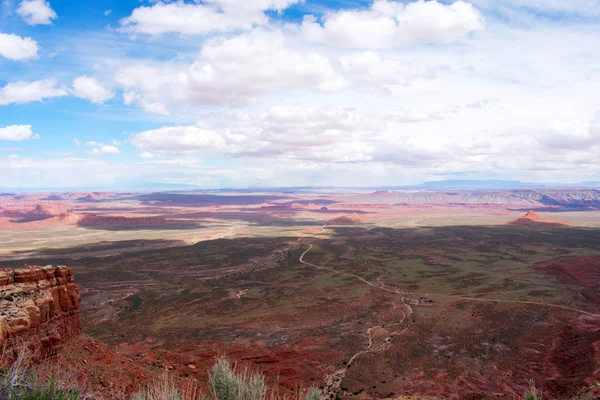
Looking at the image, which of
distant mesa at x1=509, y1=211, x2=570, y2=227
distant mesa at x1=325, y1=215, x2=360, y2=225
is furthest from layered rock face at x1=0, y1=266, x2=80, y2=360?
distant mesa at x1=509, y1=211, x2=570, y2=227

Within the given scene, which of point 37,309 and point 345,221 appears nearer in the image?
point 37,309

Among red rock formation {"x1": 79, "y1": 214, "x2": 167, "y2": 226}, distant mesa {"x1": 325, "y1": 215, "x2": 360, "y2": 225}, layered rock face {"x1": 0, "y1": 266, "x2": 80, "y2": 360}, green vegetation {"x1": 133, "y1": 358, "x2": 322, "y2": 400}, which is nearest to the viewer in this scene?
green vegetation {"x1": 133, "y1": 358, "x2": 322, "y2": 400}

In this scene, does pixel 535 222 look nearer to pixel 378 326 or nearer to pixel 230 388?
pixel 378 326

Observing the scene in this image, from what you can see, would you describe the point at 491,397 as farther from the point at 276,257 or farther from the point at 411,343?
the point at 276,257

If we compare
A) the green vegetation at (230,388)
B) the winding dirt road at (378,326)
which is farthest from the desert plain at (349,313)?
the green vegetation at (230,388)

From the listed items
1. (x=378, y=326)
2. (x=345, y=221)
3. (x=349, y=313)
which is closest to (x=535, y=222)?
(x=345, y=221)

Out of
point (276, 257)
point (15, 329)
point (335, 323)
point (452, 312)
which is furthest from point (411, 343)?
point (276, 257)

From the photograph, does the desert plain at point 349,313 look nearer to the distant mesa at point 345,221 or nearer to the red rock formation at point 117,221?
the red rock formation at point 117,221

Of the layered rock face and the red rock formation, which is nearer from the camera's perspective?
the layered rock face

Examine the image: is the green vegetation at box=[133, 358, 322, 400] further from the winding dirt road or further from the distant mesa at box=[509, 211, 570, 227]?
the distant mesa at box=[509, 211, 570, 227]
